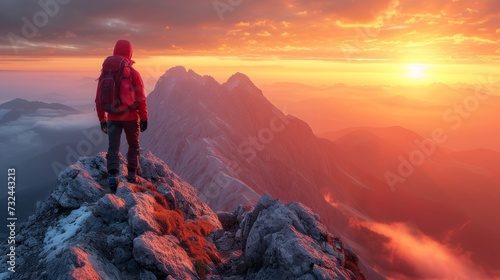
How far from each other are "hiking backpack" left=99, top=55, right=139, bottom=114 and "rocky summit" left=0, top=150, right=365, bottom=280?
381cm

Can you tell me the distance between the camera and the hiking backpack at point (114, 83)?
12289mm

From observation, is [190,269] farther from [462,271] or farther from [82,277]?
[462,271]

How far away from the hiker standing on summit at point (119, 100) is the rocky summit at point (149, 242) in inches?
82.9

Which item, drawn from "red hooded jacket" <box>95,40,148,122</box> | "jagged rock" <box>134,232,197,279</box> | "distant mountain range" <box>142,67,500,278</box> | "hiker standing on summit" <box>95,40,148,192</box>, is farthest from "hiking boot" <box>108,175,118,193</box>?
"distant mountain range" <box>142,67,500,278</box>

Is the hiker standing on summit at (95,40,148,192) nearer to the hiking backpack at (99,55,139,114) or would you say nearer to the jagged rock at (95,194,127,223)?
the hiking backpack at (99,55,139,114)

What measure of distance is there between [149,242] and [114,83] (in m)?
6.31

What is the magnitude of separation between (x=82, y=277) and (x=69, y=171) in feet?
28.7

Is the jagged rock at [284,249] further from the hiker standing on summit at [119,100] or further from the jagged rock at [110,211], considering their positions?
the hiker standing on summit at [119,100]

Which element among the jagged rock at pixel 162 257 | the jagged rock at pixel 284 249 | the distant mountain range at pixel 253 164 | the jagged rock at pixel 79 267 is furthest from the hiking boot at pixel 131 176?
the distant mountain range at pixel 253 164

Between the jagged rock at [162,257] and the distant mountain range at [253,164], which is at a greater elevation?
the jagged rock at [162,257]

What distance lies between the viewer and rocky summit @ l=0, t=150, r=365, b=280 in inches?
408

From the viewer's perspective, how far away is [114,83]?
12.3 m

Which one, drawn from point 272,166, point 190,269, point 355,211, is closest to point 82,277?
point 190,269

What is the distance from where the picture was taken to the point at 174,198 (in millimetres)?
16469
